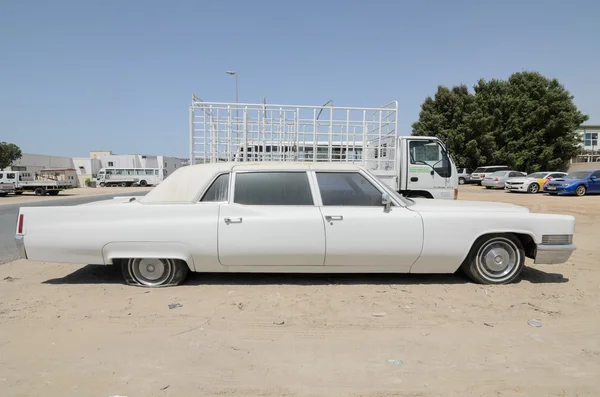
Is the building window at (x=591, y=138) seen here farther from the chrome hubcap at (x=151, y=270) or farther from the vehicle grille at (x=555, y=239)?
the chrome hubcap at (x=151, y=270)

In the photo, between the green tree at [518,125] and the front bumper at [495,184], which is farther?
the green tree at [518,125]

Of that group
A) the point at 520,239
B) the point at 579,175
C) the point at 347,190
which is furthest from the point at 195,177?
the point at 579,175

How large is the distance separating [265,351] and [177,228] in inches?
67.0

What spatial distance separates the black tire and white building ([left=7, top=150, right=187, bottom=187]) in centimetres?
4342

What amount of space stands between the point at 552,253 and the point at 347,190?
2385 millimetres

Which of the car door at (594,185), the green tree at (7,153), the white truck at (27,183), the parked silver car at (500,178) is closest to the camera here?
the car door at (594,185)

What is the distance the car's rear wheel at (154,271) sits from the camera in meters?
3.82

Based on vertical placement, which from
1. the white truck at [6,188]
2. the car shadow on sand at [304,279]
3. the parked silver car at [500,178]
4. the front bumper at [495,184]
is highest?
the parked silver car at [500,178]

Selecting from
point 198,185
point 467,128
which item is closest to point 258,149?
point 198,185

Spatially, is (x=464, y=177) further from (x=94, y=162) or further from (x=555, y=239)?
(x=94, y=162)

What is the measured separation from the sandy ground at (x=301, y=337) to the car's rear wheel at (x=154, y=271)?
4.9 inches

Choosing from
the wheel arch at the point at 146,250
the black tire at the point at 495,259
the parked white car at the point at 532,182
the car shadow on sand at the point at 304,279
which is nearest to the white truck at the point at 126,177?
the parked white car at the point at 532,182

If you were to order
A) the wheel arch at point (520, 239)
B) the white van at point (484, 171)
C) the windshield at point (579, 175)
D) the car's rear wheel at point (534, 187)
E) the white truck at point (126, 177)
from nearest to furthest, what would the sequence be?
the wheel arch at point (520, 239)
the windshield at point (579, 175)
the car's rear wheel at point (534, 187)
the white van at point (484, 171)
the white truck at point (126, 177)

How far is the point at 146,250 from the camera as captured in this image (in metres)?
3.68
